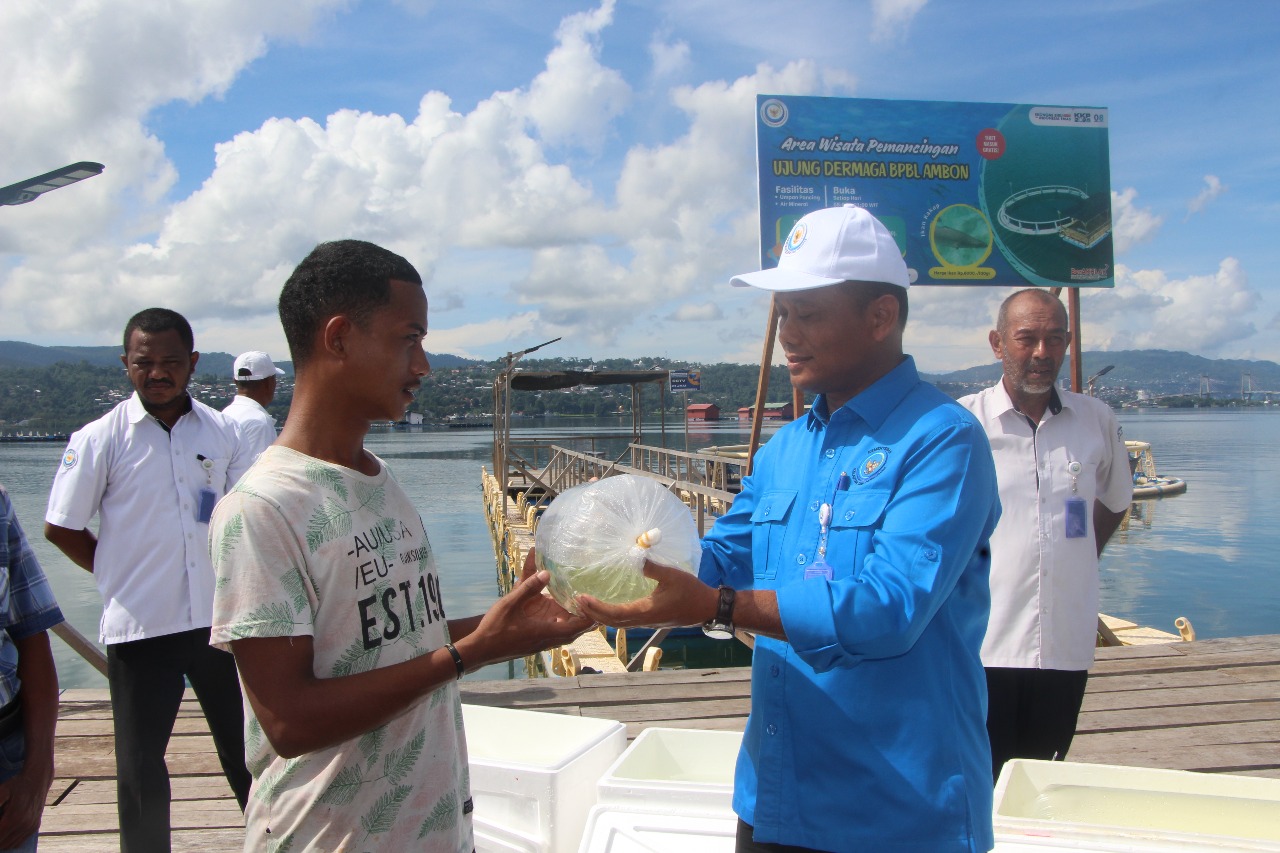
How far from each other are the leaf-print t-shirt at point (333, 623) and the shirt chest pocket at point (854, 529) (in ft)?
2.50

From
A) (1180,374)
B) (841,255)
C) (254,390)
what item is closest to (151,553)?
(254,390)

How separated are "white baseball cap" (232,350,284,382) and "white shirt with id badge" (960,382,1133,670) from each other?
327 cm

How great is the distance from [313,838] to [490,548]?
25.8 m

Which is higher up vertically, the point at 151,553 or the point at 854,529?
the point at 854,529

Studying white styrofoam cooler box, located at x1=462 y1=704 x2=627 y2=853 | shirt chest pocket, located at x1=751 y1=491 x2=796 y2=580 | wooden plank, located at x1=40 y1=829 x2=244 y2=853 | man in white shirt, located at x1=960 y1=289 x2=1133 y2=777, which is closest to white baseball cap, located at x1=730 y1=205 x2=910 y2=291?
shirt chest pocket, located at x1=751 y1=491 x2=796 y2=580

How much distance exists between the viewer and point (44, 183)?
3.64 m

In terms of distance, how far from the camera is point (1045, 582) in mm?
2736

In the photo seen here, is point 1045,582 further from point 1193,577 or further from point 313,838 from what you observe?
point 1193,577

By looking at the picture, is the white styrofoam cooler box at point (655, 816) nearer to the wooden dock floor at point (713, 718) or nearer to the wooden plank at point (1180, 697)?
the wooden dock floor at point (713, 718)

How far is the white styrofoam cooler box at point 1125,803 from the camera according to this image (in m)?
2.33

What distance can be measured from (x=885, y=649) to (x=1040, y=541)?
1684 millimetres

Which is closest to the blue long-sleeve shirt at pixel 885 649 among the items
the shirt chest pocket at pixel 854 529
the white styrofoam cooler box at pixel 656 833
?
the shirt chest pocket at pixel 854 529

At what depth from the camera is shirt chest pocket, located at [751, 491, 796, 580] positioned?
1.70 metres

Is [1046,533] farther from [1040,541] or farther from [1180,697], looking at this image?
[1180,697]
